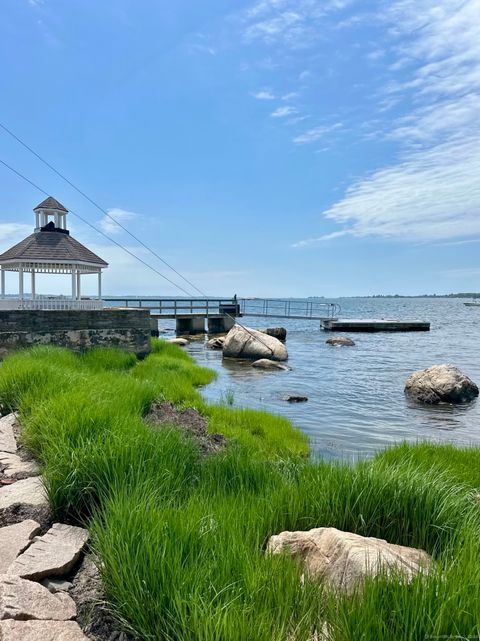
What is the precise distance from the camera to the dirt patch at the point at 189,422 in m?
6.30

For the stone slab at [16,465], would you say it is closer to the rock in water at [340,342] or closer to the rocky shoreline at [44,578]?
the rocky shoreline at [44,578]

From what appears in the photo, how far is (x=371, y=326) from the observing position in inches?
1588

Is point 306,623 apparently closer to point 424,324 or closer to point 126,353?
point 126,353

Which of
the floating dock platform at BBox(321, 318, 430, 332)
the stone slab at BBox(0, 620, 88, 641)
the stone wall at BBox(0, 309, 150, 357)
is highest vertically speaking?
the stone wall at BBox(0, 309, 150, 357)

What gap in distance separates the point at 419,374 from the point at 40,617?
13539 millimetres

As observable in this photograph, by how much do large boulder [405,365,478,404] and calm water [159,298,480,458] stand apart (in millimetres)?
409

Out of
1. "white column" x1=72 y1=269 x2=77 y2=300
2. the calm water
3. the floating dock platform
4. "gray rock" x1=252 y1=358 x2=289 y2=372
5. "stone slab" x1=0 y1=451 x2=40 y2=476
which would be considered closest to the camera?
"stone slab" x1=0 y1=451 x2=40 y2=476

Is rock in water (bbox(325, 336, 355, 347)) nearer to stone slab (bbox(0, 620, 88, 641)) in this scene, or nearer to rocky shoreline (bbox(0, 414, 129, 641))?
rocky shoreline (bbox(0, 414, 129, 641))

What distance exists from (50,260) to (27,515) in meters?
15.4

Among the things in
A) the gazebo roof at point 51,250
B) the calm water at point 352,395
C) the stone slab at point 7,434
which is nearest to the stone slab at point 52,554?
the stone slab at point 7,434

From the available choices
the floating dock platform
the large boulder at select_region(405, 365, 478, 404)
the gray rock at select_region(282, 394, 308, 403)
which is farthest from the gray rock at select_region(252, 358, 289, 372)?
the floating dock platform

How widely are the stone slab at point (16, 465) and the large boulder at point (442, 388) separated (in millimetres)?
10995

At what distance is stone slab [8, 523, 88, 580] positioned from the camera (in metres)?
2.87

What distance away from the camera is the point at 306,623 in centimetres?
220
